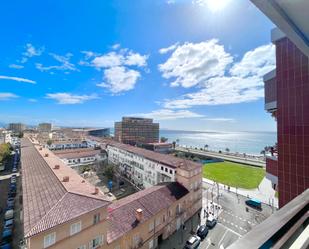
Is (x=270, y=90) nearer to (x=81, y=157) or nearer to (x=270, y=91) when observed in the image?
(x=270, y=91)

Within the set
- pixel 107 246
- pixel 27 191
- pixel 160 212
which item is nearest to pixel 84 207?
pixel 107 246

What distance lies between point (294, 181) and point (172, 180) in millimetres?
15287

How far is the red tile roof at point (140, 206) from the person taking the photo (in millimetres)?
13664

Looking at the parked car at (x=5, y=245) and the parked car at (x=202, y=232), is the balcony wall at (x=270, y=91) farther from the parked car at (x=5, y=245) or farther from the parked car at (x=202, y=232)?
the parked car at (x=5, y=245)

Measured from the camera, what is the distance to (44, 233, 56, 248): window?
957cm

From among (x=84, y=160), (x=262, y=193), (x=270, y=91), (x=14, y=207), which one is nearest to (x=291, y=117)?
(x=270, y=91)

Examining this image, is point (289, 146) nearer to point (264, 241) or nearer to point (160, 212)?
point (264, 241)

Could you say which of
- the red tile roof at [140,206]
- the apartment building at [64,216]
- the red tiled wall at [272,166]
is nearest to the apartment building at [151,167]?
the red tile roof at [140,206]

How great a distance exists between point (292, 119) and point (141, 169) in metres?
24.3

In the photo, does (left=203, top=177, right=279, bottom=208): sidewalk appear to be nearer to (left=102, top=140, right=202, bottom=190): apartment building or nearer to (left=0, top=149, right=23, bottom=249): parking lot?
(left=102, top=140, right=202, bottom=190): apartment building

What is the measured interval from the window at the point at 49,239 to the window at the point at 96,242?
8.15 ft

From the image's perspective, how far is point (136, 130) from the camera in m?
86.9

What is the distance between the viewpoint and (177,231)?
62.0ft

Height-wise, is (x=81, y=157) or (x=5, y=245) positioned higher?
(x=81, y=157)
